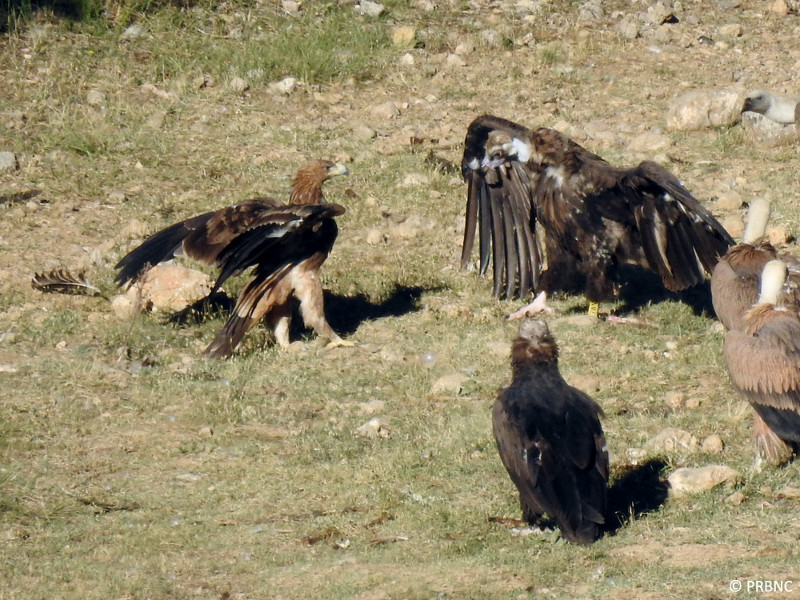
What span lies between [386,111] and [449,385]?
557cm

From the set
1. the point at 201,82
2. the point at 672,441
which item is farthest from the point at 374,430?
the point at 201,82

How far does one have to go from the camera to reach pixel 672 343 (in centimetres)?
877

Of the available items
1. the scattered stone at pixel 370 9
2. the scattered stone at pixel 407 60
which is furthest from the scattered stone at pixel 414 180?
the scattered stone at pixel 370 9

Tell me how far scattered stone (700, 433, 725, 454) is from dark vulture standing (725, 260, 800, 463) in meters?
0.25

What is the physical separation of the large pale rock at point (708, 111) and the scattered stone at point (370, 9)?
396 cm

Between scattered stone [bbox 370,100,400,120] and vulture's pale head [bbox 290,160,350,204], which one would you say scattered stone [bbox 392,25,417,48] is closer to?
scattered stone [bbox 370,100,400,120]

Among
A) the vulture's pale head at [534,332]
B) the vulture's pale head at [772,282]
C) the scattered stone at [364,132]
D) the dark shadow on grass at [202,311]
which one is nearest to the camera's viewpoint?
the vulture's pale head at [534,332]

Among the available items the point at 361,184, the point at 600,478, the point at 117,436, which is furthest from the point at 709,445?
the point at 361,184

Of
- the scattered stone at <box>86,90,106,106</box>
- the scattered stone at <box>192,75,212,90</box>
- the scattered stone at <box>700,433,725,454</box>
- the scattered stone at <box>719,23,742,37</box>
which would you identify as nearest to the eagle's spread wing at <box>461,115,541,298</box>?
the scattered stone at <box>700,433,725,454</box>

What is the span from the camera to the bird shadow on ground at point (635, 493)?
6.08 metres

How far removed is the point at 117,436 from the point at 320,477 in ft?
4.68

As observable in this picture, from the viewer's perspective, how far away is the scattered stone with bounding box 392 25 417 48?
567 inches

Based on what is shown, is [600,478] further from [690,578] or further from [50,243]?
[50,243]

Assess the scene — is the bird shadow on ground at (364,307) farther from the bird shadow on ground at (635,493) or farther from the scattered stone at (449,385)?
the bird shadow on ground at (635,493)
